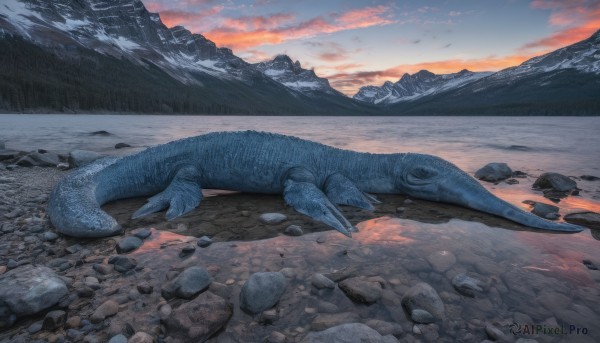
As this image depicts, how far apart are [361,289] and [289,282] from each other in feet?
2.56

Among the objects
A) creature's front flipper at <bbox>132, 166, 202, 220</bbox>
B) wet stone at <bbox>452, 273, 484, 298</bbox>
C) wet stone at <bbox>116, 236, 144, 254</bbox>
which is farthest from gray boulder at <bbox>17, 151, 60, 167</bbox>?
wet stone at <bbox>452, 273, 484, 298</bbox>

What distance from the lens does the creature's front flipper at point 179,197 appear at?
5.83m

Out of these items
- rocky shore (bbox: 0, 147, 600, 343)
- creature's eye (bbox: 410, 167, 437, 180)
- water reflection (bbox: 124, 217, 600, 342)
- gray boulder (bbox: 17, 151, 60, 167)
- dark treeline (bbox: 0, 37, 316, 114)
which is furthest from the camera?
dark treeline (bbox: 0, 37, 316, 114)

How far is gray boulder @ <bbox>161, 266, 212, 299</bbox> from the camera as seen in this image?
10.7ft

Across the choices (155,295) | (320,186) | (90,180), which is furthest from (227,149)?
(155,295)

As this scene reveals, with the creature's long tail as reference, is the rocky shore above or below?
below

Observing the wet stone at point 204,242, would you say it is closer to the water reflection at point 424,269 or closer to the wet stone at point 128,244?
the water reflection at point 424,269

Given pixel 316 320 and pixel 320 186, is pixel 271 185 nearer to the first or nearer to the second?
pixel 320 186

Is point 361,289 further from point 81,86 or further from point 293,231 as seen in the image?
point 81,86

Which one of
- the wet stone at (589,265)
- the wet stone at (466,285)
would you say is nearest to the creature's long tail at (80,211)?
the wet stone at (466,285)

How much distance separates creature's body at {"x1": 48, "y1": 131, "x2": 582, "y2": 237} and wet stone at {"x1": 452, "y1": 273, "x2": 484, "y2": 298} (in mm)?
2584

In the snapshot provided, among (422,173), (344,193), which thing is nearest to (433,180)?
(422,173)

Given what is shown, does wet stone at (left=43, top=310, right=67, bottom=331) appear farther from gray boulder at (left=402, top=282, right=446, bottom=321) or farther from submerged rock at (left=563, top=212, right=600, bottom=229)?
submerged rock at (left=563, top=212, right=600, bottom=229)

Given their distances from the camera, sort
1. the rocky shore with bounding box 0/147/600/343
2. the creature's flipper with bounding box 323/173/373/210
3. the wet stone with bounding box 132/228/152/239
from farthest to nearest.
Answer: the creature's flipper with bounding box 323/173/373/210 < the wet stone with bounding box 132/228/152/239 < the rocky shore with bounding box 0/147/600/343
